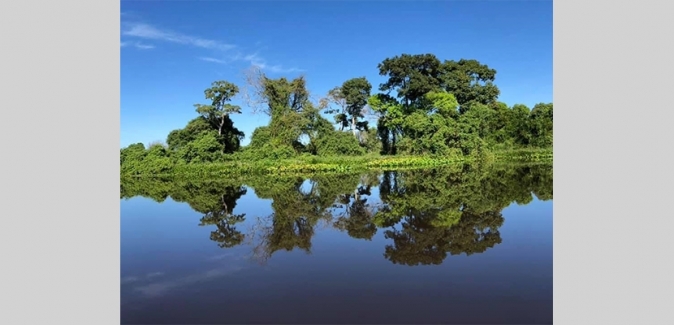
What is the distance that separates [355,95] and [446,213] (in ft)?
80.7

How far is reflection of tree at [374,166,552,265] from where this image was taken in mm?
7195

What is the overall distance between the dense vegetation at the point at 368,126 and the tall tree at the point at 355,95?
0.08m

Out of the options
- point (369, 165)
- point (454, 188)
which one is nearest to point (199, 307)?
point (454, 188)

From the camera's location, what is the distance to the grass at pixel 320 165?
25578 mm

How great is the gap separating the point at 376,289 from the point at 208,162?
23.4 metres

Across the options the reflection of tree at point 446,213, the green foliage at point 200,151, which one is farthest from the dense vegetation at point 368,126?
the reflection of tree at point 446,213

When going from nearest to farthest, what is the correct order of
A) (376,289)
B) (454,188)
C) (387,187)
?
1. (376,289)
2. (454,188)
3. (387,187)

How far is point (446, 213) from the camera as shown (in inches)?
397

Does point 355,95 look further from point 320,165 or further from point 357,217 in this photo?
point 357,217

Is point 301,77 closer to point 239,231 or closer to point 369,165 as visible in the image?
point 369,165

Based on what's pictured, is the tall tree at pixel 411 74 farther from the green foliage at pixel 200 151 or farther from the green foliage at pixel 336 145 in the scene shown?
the green foliage at pixel 200 151

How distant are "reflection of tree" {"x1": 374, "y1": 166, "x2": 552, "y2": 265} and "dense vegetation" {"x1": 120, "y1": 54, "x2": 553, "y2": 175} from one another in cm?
1197

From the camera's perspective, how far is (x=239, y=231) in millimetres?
9469

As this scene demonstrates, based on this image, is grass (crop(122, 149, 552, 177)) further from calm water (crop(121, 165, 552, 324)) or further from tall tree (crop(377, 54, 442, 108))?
calm water (crop(121, 165, 552, 324))
